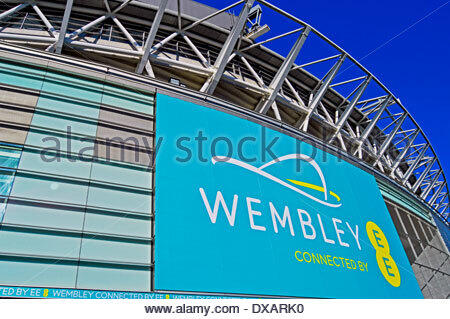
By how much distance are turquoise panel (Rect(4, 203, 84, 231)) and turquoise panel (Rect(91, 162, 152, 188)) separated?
3.62 ft

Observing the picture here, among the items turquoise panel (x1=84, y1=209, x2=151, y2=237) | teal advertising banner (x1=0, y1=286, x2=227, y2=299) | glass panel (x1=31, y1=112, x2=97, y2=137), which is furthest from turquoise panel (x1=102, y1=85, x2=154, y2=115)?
teal advertising banner (x1=0, y1=286, x2=227, y2=299)

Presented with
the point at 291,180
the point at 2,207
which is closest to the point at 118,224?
the point at 2,207

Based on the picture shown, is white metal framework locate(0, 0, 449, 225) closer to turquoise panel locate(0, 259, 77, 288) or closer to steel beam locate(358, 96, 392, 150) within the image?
steel beam locate(358, 96, 392, 150)

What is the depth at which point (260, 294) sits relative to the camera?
7293mm

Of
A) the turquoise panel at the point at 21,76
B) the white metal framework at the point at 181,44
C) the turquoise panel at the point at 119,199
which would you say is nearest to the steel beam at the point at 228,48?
the white metal framework at the point at 181,44

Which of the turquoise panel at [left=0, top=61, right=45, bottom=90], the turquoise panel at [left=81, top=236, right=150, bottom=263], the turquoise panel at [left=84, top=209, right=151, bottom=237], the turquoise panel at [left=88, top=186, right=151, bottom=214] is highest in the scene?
the turquoise panel at [left=0, top=61, right=45, bottom=90]

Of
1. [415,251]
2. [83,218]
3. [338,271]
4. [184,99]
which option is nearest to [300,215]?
[338,271]

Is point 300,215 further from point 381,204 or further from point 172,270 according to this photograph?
point 381,204

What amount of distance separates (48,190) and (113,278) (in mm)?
2393

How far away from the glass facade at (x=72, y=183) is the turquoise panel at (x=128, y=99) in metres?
0.03

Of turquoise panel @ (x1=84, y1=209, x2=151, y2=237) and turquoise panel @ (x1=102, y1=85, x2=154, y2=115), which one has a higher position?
turquoise panel @ (x1=102, y1=85, x2=154, y2=115)

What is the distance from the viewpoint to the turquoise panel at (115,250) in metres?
6.59

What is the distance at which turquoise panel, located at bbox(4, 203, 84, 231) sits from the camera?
6.49 metres

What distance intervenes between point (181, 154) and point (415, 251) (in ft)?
40.3
